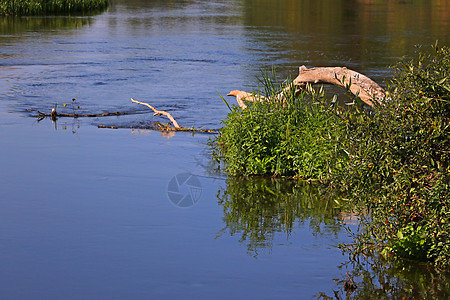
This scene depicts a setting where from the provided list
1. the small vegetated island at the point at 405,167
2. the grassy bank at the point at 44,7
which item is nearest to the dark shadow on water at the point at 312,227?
the small vegetated island at the point at 405,167

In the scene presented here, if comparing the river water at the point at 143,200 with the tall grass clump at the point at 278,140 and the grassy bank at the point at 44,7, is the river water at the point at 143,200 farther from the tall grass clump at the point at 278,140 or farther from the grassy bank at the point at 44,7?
the grassy bank at the point at 44,7

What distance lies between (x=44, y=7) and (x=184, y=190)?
39253 mm

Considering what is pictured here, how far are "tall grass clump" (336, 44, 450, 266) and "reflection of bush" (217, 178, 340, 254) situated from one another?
141cm

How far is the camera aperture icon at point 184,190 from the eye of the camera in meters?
10.5

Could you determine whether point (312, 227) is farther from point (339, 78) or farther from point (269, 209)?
point (339, 78)

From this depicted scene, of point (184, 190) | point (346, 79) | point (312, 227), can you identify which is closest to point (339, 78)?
point (346, 79)

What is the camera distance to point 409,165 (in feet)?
25.3

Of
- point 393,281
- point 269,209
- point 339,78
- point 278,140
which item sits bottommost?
point 393,281

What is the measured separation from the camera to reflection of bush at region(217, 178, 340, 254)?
9383 millimetres

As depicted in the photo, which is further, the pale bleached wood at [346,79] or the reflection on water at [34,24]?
the reflection on water at [34,24]

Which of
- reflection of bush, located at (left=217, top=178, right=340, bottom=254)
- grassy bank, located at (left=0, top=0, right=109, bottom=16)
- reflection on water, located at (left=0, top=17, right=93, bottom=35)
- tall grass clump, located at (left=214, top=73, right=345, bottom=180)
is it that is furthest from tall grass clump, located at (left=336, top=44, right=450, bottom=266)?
grassy bank, located at (left=0, top=0, right=109, bottom=16)

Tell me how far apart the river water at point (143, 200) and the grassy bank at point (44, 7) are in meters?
19.2

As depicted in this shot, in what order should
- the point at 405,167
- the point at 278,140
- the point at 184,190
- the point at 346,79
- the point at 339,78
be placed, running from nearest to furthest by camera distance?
the point at 405,167 < the point at 184,190 < the point at 278,140 < the point at 346,79 < the point at 339,78

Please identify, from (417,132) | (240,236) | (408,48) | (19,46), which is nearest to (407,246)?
(417,132)
